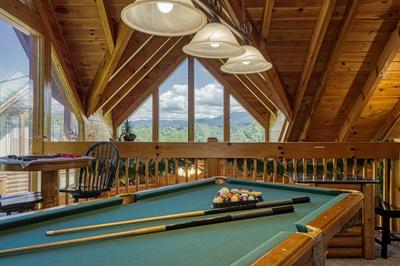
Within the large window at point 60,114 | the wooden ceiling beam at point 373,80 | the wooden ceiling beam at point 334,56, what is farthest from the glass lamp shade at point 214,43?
the large window at point 60,114

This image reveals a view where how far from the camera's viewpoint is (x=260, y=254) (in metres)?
1.02

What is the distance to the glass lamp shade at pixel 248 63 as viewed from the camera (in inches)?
111

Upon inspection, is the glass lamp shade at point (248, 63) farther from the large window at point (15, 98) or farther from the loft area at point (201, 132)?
the large window at point (15, 98)

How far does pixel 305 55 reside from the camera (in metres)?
4.99

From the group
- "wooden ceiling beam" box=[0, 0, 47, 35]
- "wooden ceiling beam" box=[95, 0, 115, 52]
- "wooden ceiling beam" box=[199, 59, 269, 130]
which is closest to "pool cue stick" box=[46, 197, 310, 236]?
"wooden ceiling beam" box=[0, 0, 47, 35]

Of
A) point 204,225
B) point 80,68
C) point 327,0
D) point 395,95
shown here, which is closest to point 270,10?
point 327,0

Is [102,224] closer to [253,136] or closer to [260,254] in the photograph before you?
[260,254]

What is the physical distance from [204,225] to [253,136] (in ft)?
22.7

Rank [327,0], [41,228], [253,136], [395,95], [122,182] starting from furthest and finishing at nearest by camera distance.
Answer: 1. [253,136]
2. [122,182]
3. [395,95]
4. [327,0]
5. [41,228]

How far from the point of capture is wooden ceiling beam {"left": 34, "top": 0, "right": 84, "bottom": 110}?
454 cm

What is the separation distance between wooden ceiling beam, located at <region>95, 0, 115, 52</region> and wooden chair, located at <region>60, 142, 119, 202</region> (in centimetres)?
179

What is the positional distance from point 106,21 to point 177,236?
4003 millimetres

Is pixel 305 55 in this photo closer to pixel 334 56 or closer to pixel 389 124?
pixel 334 56

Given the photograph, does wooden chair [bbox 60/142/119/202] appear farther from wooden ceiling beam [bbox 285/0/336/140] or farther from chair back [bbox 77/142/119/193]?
wooden ceiling beam [bbox 285/0/336/140]
